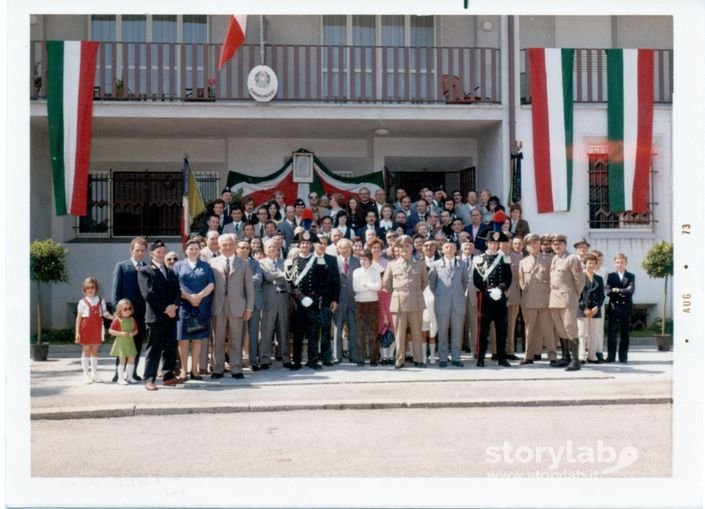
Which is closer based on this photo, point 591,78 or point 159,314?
point 159,314

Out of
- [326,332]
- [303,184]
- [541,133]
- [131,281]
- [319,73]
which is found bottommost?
[326,332]

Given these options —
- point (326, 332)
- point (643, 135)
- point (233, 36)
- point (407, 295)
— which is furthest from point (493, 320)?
point (233, 36)

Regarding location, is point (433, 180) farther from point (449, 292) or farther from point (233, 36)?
point (233, 36)

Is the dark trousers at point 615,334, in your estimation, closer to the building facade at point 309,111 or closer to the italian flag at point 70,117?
the building facade at point 309,111

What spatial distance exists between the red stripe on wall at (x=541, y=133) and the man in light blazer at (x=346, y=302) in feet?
7.96

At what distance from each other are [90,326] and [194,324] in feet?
3.69

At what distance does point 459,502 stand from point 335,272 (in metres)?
5.19

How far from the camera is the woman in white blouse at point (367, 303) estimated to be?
34.3 feet

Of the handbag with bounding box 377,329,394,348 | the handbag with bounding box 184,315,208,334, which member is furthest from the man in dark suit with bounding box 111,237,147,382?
the handbag with bounding box 377,329,394,348

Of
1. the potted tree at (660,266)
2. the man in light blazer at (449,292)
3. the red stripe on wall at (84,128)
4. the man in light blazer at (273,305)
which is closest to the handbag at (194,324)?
the man in light blazer at (273,305)

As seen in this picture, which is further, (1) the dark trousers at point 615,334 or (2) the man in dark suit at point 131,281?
(1) the dark trousers at point 615,334

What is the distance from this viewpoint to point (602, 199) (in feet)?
30.1

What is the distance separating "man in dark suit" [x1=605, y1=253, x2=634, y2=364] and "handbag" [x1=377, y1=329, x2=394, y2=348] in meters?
2.68
